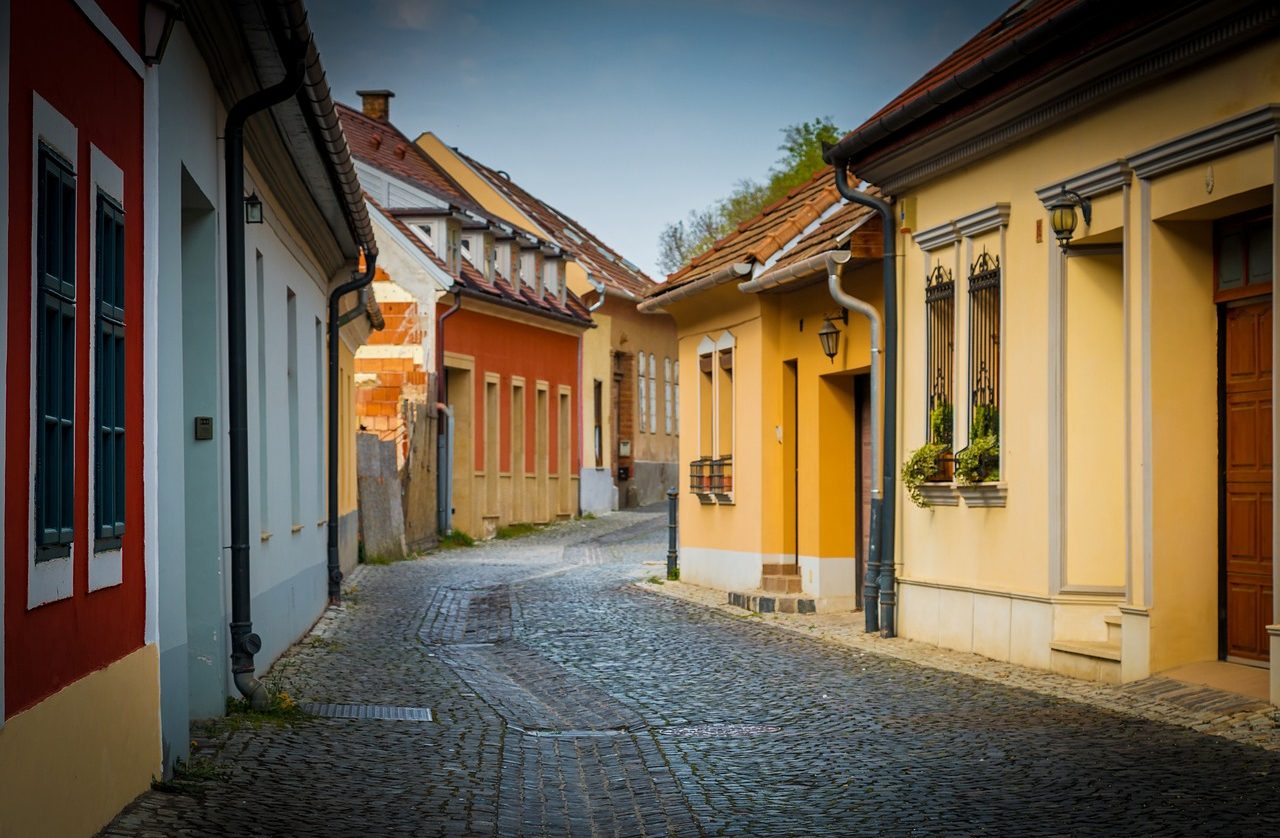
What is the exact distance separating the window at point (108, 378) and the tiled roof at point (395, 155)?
2748cm

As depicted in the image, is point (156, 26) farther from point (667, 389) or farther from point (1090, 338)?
point (667, 389)

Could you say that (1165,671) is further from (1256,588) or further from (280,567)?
(280,567)

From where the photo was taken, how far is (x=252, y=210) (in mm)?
10281

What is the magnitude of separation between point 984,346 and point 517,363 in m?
23.9

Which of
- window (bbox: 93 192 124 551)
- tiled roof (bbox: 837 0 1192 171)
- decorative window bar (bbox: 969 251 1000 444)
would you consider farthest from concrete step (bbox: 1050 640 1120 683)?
window (bbox: 93 192 124 551)

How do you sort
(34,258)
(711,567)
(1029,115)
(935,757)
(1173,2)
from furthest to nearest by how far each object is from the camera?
(711,567) < (1029,115) < (1173,2) < (935,757) < (34,258)

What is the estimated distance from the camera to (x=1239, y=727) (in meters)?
8.29

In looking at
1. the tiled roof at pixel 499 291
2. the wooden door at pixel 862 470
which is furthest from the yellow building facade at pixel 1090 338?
the tiled roof at pixel 499 291

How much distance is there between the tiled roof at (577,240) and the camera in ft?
138

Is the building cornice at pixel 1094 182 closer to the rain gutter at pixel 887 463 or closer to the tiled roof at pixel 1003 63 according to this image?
the tiled roof at pixel 1003 63

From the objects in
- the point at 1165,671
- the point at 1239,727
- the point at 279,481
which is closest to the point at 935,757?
the point at 1239,727

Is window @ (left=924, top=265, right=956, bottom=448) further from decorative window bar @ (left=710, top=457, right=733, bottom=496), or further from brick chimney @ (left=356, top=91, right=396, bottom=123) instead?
brick chimney @ (left=356, top=91, right=396, bottom=123)

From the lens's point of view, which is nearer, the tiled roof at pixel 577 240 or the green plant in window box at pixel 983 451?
the green plant in window box at pixel 983 451

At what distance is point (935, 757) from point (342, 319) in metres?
12.1
